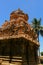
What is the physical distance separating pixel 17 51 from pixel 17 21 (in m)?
3.72

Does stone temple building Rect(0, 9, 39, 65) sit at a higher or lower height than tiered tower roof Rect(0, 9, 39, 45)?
lower

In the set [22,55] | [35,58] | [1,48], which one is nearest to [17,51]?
[22,55]

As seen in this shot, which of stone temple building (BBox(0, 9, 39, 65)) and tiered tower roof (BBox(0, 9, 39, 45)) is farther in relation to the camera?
tiered tower roof (BBox(0, 9, 39, 45))

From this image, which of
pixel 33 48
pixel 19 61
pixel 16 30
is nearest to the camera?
pixel 19 61

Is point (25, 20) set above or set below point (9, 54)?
above

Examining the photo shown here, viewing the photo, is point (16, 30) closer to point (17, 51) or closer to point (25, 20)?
→ point (17, 51)

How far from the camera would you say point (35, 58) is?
644 inches

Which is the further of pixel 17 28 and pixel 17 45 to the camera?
pixel 17 28

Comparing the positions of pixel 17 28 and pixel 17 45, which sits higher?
pixel 17 28

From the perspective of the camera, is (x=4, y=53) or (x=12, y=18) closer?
(x=4, y=53)

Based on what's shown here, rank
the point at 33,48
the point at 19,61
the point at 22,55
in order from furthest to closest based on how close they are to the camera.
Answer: the point at 33,48 → the point at 22,55 → the point at 19,61

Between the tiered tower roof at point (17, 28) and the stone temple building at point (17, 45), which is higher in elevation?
the tiered tower roof at point (17, 28)

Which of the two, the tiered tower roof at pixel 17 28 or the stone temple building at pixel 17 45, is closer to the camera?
the stone temple building at pixel 17 45

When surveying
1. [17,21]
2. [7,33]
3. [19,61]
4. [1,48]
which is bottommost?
[19,61]
